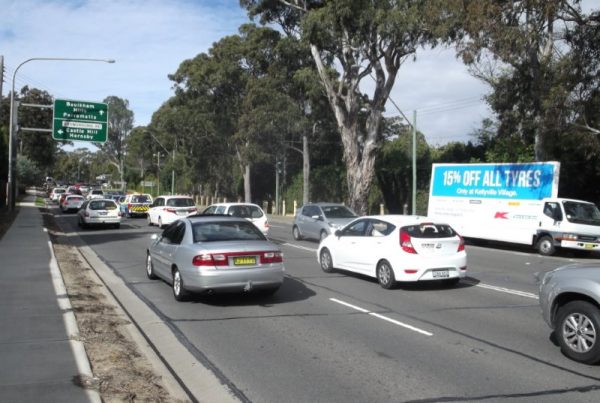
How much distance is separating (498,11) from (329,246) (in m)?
11.9

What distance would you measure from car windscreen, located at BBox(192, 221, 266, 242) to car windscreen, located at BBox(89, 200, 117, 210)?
18.9 metres

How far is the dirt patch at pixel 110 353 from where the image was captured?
577 centimetres

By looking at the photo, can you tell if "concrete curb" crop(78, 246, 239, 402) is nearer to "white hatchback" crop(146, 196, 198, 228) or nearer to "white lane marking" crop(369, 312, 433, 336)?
"white lane marking" crop(369, 312, 433, 336)

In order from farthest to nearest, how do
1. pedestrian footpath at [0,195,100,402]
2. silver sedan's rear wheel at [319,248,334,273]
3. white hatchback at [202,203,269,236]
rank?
1. white hatchback at [202,203,269,236]
2. silver sedan's rear wheel at [319,248,334,273]
3. pedestrian footpath at [0,195,100,402]

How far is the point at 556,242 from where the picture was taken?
19.9m

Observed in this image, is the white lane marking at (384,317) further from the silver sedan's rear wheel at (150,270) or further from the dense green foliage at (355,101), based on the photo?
the dense green foliage at (355,101)

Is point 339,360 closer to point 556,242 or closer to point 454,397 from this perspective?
point 454,397

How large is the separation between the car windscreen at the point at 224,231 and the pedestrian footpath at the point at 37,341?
95.6 inches

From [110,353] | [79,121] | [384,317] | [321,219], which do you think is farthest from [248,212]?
[79,121]

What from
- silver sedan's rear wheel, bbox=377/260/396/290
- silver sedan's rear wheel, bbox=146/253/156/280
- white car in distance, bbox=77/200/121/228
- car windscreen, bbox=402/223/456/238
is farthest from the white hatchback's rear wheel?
car windscreen, bbox=402/223/456/238

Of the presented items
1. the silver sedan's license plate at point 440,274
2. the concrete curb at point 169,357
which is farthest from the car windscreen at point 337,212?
the concrete curb at point 169,357

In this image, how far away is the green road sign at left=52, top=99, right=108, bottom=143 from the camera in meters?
34.0

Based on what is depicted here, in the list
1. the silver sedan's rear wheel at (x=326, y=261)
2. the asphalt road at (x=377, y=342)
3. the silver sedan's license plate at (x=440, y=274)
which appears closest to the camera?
the asphalt road at (x=377, y=342)

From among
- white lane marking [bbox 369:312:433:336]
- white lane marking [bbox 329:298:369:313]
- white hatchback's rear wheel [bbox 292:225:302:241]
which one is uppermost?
white hatchback's rear wheel [bbox 292:225:302:241]
